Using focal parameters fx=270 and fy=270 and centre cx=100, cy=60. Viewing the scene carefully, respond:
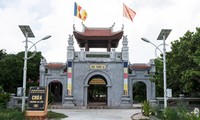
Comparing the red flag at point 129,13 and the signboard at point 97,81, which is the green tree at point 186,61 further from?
the signboard at point 97,81

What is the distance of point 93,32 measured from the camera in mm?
31859

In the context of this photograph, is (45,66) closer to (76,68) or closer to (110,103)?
(76,68)

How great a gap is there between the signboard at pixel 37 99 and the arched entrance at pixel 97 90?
1380 centimetres

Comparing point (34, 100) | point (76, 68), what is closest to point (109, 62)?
point (76, 68)

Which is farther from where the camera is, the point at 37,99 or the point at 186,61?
the point at 186,61

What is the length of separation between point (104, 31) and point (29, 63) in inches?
436

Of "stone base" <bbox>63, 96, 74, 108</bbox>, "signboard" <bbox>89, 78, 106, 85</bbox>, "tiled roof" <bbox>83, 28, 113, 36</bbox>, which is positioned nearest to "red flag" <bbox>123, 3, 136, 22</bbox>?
"tiled roof" <bbox>83, 28, 113, 36</bbox>

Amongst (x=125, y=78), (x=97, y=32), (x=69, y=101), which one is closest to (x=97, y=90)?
(x=97, y=32)

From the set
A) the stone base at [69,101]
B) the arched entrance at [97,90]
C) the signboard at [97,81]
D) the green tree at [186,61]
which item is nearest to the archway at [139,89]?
the arched entrance at [97,90]

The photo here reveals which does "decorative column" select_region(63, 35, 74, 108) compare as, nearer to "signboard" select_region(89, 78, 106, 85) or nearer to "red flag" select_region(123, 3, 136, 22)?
"signboard" select_region(89, 78, 106, 85)

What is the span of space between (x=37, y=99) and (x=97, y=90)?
111ft

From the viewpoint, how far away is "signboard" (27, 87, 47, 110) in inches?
598

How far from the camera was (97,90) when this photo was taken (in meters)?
49.0

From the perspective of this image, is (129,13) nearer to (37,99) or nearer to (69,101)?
(69,101)
